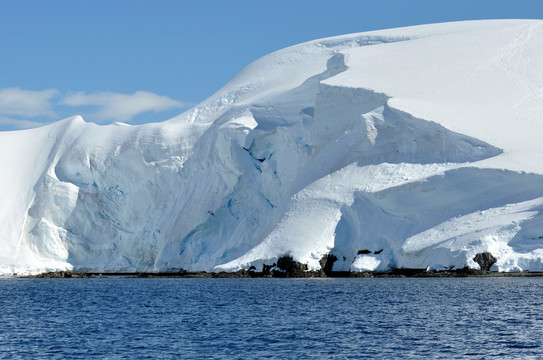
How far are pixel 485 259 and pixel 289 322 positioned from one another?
18.9 metres

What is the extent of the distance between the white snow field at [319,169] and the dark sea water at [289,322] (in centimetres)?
596

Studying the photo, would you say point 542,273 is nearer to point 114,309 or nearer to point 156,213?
point 114,309

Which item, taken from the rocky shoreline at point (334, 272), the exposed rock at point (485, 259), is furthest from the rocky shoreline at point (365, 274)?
the exposed rock at point (485, 259)

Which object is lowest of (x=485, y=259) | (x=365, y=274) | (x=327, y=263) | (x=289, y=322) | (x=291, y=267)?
(x=289, y=322)

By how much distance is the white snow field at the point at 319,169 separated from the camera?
1949 inches

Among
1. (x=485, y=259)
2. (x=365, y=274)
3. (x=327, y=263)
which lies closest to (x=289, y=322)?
(x=485, y=259)

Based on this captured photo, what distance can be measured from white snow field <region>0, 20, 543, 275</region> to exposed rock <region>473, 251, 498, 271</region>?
8.4 inches

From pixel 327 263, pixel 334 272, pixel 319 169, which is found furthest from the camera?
pixel 319 169

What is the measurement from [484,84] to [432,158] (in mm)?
9416

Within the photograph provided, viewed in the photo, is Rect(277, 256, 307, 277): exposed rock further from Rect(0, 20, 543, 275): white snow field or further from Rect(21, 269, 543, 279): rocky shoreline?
Rect(0, 20, 543, 275): white snow field

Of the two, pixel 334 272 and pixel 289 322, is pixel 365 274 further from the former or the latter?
pixel 289 322

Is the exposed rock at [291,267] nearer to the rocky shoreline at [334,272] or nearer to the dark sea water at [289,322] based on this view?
the rocky shoreline at [334,272]

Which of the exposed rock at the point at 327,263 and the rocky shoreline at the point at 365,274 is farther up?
the exposed rock at the point at 327,263

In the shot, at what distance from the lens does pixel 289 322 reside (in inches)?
1119
